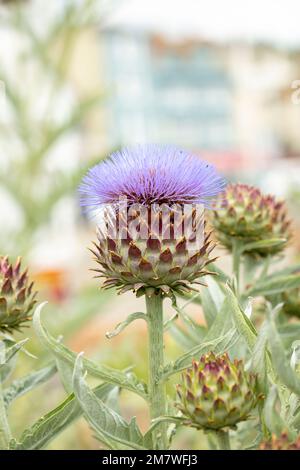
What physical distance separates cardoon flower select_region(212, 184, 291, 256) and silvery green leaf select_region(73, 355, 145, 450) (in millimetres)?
350

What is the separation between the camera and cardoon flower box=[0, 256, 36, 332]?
25.1 inches

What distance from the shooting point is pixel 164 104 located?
11836mm

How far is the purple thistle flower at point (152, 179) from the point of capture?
1.98 ft

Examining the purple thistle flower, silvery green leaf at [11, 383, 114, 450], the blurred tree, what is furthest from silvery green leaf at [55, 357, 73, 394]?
the blurred tree

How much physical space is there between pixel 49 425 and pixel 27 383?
0.26 feet

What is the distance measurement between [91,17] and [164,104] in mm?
9723

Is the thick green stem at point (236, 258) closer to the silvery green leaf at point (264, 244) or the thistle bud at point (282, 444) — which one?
the silvery green leaf at point (264, 244)

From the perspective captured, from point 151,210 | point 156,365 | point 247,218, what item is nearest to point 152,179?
point 151,210

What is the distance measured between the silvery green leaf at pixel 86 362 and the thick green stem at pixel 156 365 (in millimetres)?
11

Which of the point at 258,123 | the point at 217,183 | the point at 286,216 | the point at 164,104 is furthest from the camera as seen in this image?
the point at 258,123

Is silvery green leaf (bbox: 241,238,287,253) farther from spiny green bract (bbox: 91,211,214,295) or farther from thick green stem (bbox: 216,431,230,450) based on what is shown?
thick green stem (bbox: 216,431,230,450)

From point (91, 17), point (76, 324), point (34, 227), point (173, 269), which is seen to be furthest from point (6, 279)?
point (91, 17)
